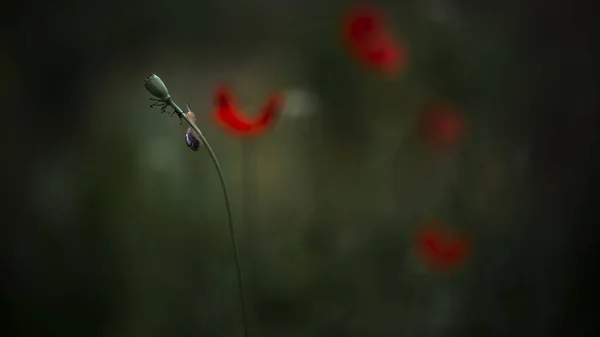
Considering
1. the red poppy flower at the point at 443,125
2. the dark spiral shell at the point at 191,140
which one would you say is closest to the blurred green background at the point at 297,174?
the red poppy flower at the point at 443,125

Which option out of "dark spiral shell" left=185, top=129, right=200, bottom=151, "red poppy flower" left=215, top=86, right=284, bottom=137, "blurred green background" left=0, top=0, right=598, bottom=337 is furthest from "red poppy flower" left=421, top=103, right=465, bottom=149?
"dark spiral shell" left=185, top=129, right=200, bottom=151

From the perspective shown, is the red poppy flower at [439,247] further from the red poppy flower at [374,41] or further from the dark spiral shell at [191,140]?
the dark spiral shell at [191,140]

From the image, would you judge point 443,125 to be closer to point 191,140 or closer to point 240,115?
point 240,115

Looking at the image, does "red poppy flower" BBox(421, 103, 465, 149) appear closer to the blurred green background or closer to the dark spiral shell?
the blurred green background

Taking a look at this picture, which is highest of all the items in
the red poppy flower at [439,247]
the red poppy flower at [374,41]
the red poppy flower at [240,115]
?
the red poppy flower at [374,41]

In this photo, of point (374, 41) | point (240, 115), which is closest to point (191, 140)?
point (240, 115)
